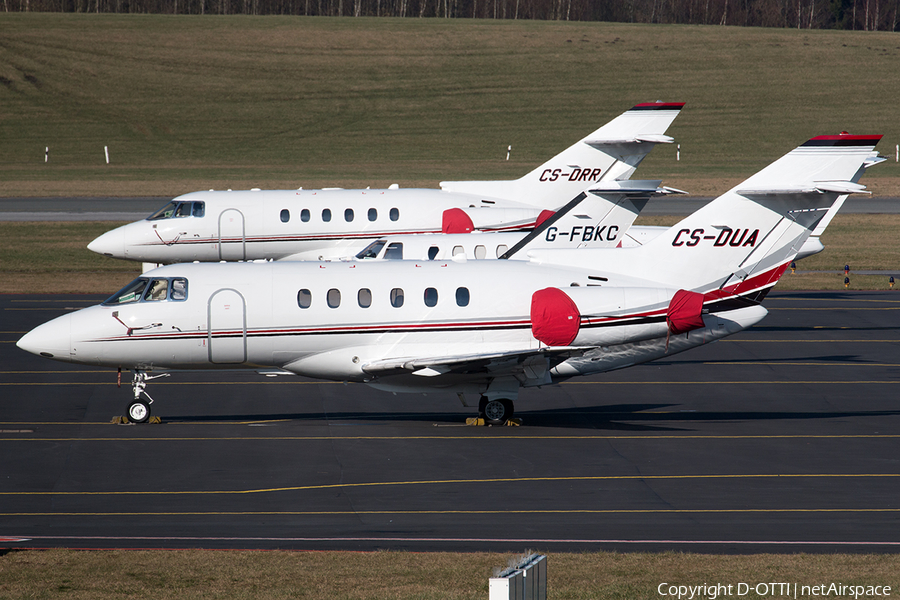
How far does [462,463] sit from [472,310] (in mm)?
3974

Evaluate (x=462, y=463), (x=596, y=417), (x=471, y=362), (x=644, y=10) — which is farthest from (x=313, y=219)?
(x=644, y=10)

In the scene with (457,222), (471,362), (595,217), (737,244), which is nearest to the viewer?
(471,362)

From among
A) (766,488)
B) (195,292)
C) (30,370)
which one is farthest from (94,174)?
(766,488)

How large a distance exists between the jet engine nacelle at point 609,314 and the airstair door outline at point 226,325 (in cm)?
619

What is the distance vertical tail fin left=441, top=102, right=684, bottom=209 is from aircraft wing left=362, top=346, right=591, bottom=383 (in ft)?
49.8

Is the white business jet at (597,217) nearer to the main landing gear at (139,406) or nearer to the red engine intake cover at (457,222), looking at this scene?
the red engine intake cover at (457,222)

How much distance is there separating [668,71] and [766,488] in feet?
322

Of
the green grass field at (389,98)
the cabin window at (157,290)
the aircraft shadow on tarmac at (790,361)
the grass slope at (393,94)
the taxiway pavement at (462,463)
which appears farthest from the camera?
the grass slope at (393,94)

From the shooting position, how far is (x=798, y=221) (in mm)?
23625

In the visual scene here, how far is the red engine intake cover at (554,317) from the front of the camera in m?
22.6

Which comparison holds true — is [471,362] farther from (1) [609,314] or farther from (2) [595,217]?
(2) [595,217]

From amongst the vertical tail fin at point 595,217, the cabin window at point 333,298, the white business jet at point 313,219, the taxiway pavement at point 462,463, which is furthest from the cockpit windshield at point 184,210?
the cabin window at point 333,298

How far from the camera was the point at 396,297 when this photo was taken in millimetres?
22984

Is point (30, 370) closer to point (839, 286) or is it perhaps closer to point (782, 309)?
point (782, 309)
